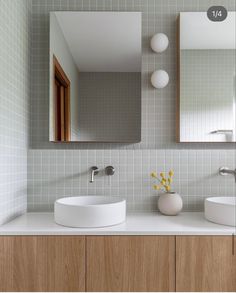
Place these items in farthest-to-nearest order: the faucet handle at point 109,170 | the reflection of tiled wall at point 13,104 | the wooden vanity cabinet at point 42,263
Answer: the faucet handle at point 109,170 → the reflection of tiled wall at point 13,104 → the wooden vanity cabinet at point 42,263

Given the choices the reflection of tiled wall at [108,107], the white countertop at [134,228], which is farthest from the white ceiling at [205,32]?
the white countertop at [134,228]

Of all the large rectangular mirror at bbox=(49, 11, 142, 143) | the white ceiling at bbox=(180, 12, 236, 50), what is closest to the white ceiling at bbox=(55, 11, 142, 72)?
the large rectangular mirror at bbox=(49, 11, 142, 143)

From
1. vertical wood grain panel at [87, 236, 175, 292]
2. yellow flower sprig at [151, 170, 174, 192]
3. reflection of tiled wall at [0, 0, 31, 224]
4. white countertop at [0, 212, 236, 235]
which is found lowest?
vertical wood grain panel at [87, 236, 175, 292]

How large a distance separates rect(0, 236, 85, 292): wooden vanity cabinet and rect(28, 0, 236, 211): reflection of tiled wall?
1.71ft

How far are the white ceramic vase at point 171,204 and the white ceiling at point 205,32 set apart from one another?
1.00m

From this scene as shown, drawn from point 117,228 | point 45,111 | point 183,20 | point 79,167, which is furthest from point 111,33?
point 117,228

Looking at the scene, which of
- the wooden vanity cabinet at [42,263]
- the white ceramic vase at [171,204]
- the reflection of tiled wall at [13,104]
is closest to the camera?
the wooden vanity cabinet at [42,263]

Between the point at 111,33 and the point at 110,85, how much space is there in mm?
355

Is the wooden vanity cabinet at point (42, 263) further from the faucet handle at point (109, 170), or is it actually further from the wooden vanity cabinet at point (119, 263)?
the faucet handle at point (109, 170)

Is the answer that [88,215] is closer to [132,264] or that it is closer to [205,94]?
[132,264]

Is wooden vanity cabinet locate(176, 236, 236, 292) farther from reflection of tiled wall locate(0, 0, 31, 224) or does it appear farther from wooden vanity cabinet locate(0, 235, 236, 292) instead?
reflection of tiled wall locate(0, 0, 31, 224)

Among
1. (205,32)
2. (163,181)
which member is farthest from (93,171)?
(205,32)

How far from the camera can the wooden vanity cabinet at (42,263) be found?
1529 mm

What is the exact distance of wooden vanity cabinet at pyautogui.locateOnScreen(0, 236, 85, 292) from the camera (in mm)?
1529
